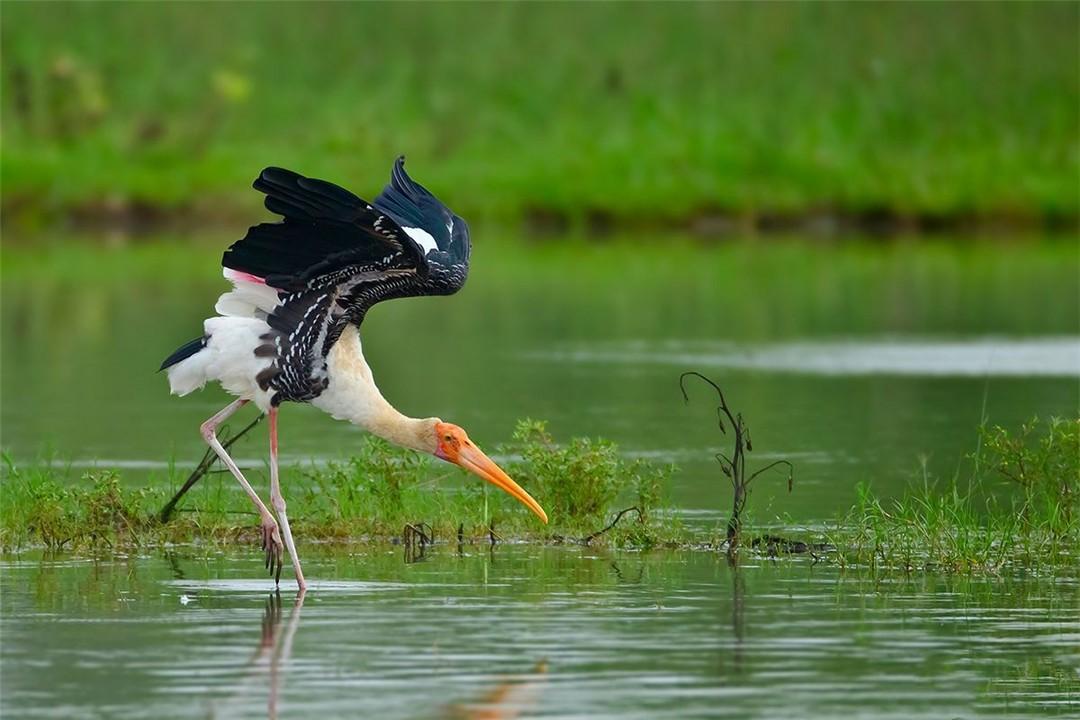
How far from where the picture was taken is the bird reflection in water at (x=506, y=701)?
857 cm

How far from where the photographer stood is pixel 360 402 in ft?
40.2

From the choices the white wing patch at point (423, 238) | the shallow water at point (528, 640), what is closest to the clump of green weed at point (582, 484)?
the shallow water at point (528, 640)

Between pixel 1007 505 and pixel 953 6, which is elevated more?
pixel 953 6

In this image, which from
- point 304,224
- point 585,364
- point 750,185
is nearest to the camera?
point 304,224

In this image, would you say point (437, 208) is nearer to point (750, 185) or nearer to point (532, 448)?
point (532, 448)

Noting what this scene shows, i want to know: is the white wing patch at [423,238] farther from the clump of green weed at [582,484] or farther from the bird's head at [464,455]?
the clump of green weed at [582,484]

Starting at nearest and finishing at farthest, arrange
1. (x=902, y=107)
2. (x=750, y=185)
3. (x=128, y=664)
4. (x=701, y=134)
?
1. (x=128, y=664)
2. (x=750, y=185)
3. (x=701, y=134)
4. (x=902, y=107)

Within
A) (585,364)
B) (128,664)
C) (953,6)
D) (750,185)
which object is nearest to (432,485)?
(128,664)

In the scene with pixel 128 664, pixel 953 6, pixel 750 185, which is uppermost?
pixel 953 6

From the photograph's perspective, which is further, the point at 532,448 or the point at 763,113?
the point at 763,113

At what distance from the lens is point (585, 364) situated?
25.5 meters

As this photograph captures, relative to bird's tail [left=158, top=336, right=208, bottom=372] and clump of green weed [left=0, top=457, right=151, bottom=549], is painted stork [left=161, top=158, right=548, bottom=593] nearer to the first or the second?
bird's tail [left=158, top=336, right=208, bottom=372]

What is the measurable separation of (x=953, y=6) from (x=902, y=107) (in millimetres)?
10858

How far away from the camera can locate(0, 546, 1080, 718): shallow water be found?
8.79 m
